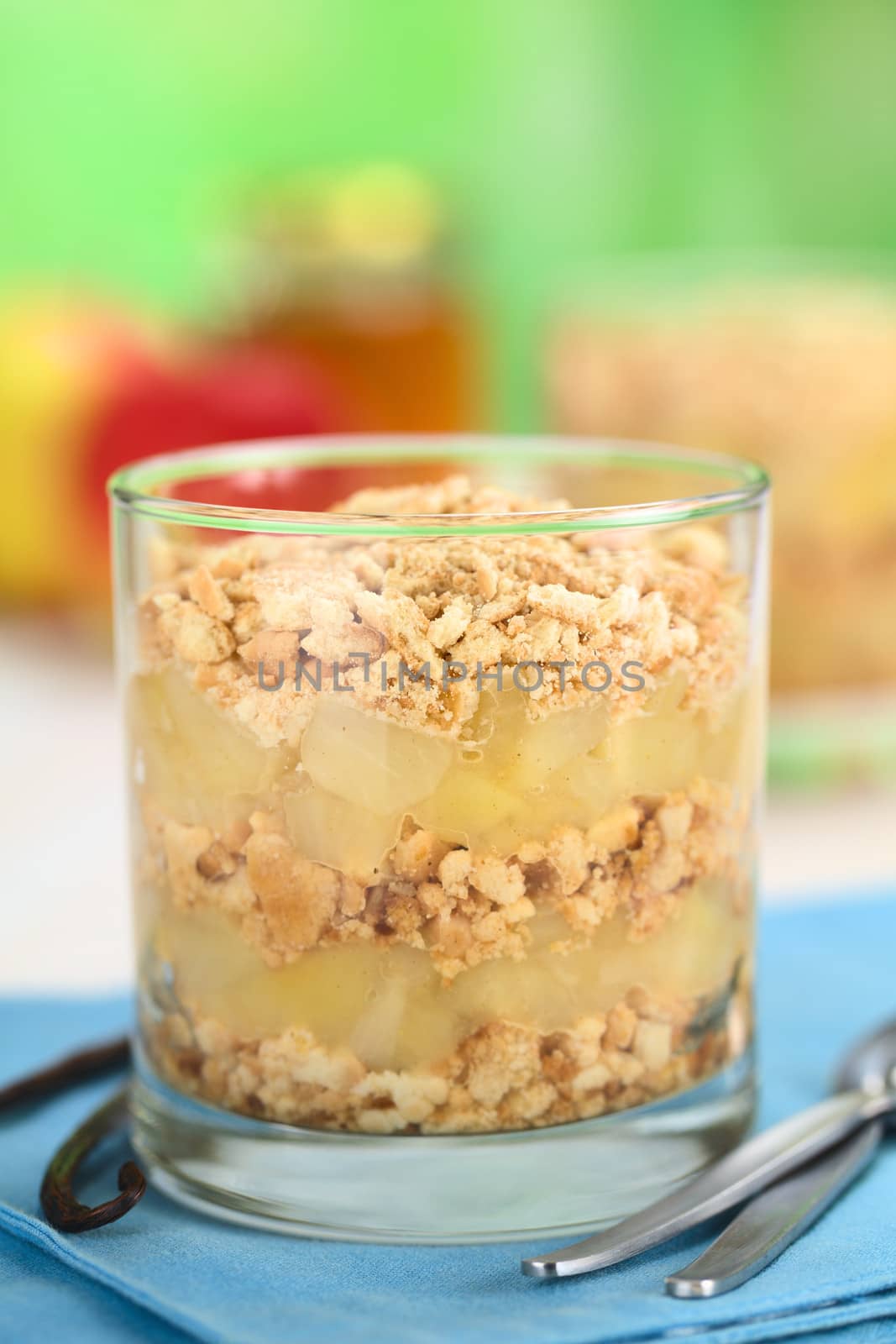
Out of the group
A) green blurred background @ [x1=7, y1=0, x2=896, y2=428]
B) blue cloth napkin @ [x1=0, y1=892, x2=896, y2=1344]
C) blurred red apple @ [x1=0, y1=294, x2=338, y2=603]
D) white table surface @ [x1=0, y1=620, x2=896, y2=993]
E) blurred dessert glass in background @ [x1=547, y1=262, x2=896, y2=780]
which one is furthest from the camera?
green blurred background @ [x1=7, y1=0, x2=896, y2=428]

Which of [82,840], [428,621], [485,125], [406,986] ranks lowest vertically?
[82,840]

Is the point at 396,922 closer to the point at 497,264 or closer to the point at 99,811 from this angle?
the point at 99,811

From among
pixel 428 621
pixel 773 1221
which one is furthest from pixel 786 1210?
pixel 428 621

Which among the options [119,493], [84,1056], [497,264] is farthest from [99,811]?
[497,264]

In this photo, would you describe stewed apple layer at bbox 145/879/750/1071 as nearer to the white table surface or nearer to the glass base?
the glass base

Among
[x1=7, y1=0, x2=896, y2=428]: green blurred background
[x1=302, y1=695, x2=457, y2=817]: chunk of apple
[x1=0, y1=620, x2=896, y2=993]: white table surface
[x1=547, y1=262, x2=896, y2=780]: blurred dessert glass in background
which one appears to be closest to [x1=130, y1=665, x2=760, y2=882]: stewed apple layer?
[x1=302, y1=695, x2=457, y2=817]: chunk of apple

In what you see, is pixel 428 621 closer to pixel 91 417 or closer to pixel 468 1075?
pixel 468 1075

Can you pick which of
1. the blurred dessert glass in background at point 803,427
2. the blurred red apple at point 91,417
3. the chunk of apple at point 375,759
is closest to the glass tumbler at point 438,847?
the chunk of apple at point 375,759
